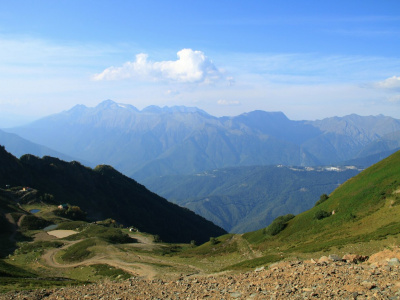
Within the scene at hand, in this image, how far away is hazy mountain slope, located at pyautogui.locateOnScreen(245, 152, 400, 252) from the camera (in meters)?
33.7

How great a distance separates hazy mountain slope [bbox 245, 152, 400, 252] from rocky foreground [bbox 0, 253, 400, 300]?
12.4 metres

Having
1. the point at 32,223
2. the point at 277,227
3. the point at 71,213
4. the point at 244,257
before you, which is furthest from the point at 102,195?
the point at 244,257

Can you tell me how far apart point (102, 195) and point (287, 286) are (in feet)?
473

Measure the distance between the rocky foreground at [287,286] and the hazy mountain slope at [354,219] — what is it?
12432 millimetres

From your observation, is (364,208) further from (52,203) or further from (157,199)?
(157,199)

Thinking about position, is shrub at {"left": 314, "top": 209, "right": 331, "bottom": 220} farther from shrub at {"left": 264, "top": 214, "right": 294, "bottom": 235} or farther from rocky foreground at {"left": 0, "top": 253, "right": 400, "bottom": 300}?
rocky foreground at {"left": 0, "top": 253, "right": 400, "bottom": 300}

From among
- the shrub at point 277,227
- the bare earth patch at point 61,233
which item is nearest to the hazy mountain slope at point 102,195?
the bare earth patch at point 61,233

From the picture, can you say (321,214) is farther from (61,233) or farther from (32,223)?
(32,223)

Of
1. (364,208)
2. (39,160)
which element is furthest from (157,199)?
(364,208)

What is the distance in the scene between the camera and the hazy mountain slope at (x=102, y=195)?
13062 cm

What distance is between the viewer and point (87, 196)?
145000 millimetres

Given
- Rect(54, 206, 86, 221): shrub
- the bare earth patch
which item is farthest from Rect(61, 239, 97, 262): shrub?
Rect(54, 206, 86, 221): shrub

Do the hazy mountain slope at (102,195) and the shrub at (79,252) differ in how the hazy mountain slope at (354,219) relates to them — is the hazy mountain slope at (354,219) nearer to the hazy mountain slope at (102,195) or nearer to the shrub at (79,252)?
the shrub at (79,252)

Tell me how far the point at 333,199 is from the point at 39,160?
138m
